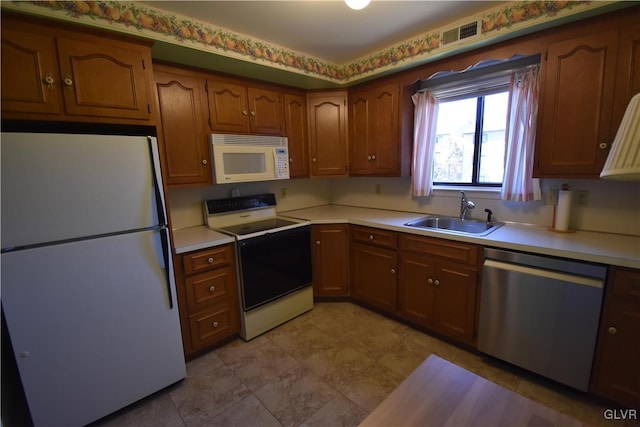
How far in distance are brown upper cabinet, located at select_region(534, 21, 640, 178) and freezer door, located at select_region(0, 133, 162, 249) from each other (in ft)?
8.39

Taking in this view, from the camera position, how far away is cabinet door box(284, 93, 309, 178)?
2.88 m

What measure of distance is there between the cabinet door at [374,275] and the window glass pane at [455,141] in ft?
3.36

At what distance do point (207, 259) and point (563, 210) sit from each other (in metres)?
2.62

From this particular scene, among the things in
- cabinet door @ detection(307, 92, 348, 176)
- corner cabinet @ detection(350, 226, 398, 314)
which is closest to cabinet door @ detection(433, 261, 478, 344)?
corner cabinet @ detection(350, 226, 398, 314)

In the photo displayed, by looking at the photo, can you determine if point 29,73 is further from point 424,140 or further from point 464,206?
point 464,206

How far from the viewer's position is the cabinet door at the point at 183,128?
215 cm

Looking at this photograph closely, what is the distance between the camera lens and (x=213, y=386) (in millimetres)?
1917

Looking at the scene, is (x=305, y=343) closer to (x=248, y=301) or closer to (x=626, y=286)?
(x=248, y=301)

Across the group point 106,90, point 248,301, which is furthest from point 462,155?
point 106,90

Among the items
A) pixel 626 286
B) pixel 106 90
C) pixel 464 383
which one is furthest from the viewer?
pixel 106 90

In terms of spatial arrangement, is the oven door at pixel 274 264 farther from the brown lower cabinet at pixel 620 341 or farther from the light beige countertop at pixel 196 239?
the brown lower cabinet at pixel 620 341

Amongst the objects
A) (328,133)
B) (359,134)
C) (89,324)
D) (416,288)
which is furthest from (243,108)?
(416,288)

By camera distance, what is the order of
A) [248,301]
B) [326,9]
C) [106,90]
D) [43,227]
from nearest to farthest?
1. [43,227]
2. [106,90]
3. [326,9]
4. [248,301]

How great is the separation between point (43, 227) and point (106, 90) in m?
0.84
